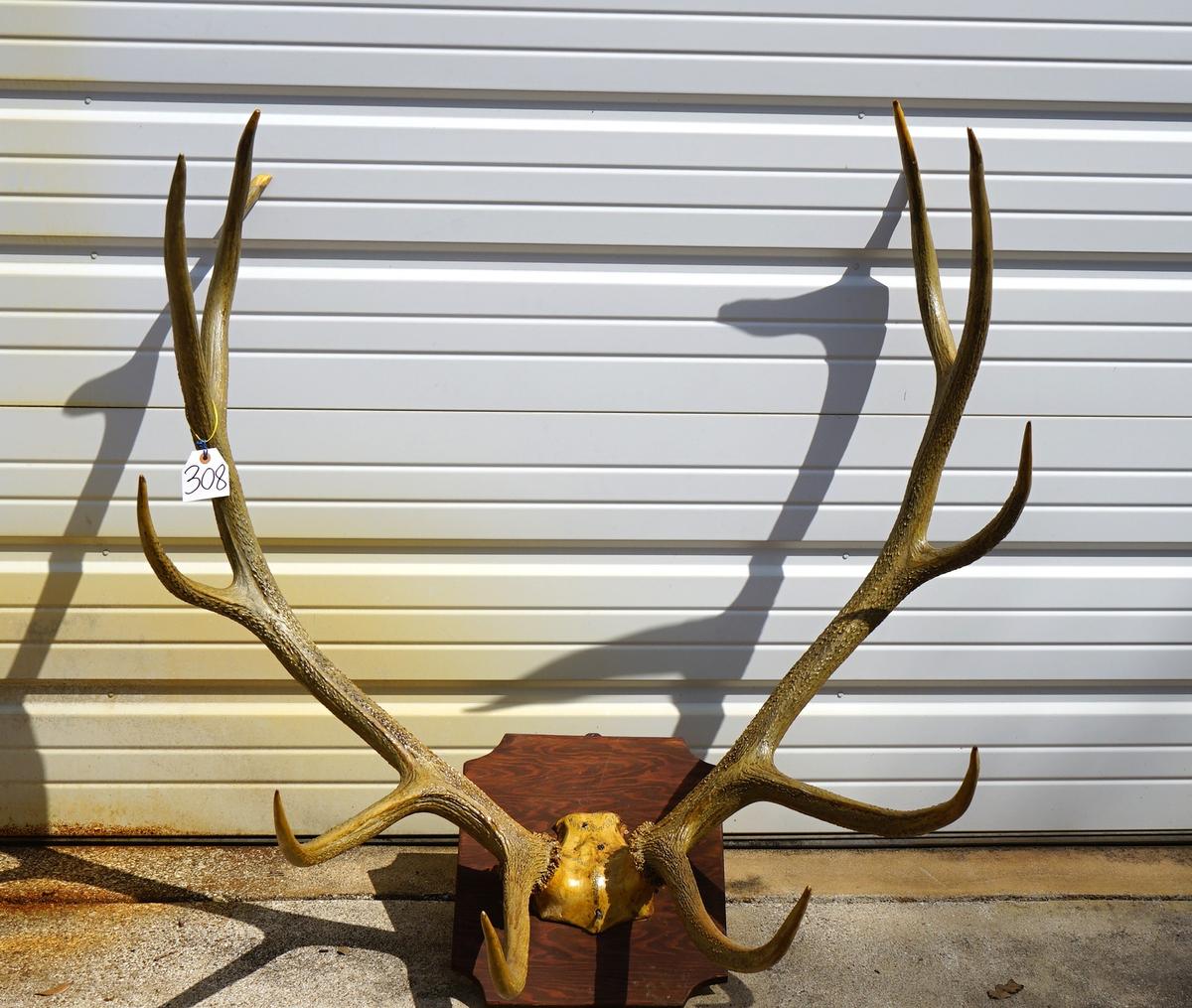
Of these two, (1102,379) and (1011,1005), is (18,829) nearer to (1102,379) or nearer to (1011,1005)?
(1011,1005)

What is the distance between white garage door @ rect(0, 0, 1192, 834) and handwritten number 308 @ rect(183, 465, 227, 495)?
0.72 metres

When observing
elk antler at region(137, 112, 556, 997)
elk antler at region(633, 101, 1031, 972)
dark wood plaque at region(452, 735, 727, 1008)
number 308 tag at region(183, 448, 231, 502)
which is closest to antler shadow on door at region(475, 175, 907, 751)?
dark wood plaque at region(452, 735, 727, 1008)

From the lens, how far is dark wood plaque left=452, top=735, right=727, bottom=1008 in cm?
256

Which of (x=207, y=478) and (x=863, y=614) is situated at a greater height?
(x=207, y=478)

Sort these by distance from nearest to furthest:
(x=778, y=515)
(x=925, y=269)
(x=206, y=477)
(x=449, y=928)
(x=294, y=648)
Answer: (x=206, y=477) < (x=294, y=648) < (x=925, y=269) < (x=449, y=928) < (x=778, y=515)

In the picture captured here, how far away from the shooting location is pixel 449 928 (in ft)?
9.64

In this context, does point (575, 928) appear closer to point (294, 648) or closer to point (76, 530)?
point (294, 648)

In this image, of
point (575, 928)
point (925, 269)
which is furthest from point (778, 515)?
point (575, 928)

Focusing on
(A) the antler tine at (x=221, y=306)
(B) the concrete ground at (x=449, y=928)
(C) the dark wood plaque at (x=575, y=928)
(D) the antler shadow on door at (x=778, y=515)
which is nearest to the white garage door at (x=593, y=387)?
(D) the antler shadow on door at (x=778, y=515)

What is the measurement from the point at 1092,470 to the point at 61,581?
116 inches

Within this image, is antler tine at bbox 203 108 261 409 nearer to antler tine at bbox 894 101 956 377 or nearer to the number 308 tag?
the number 308 tag

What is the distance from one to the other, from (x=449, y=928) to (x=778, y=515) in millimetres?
1429

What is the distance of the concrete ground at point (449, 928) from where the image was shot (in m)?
2.72

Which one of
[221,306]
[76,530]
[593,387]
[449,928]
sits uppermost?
[221,306]
